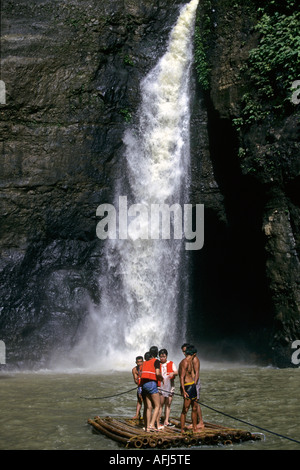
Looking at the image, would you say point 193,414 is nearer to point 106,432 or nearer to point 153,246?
point 106,432

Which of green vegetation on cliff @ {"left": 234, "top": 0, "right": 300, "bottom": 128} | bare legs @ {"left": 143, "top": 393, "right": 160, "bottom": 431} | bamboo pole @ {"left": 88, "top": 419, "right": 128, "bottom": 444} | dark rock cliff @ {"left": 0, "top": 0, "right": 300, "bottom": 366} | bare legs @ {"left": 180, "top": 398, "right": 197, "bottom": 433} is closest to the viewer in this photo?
bamboo pole @ {"left": 88, "top": 419, "right": 128, "bottom": 444}

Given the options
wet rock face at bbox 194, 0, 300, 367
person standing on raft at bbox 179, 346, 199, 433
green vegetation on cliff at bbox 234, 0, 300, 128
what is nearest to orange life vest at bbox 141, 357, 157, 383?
person standing on raft at bbox 179, 346, 199, 433

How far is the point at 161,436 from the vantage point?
8047mm

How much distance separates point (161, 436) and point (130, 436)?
1.54ft

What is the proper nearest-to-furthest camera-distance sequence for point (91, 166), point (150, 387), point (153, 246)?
point (150, 387)
point (153, 246)
point (91, 166)

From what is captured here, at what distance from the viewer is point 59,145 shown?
2011cm

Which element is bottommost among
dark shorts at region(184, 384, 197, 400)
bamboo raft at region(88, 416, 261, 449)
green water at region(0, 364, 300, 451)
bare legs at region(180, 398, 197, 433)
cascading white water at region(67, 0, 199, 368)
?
green water at region(0, 364, 300, 451)

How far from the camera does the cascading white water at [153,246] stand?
62.8 ft

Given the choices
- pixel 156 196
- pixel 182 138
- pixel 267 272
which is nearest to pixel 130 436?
pixel 267 272

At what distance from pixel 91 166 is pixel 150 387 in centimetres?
1283

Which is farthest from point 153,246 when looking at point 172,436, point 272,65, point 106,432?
point 172,436

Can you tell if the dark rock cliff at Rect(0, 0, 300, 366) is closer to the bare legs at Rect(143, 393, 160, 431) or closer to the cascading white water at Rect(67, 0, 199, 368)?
the cascading white water at Rect(67, 0, 199, 368)

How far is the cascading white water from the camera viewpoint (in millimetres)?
19156

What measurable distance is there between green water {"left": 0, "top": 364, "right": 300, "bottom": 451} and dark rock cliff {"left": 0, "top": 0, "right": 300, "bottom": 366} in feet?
11.1
